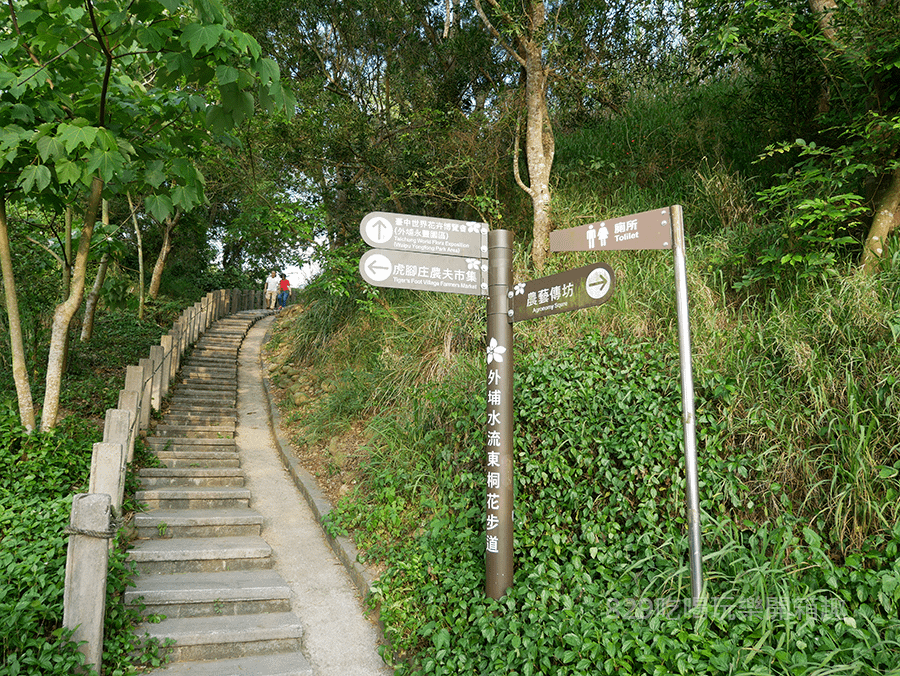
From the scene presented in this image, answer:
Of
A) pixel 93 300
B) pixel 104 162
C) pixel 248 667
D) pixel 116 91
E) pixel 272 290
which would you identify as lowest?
pixel 248 667

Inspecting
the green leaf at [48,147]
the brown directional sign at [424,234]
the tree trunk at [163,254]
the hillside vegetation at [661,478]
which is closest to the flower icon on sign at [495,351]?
the brown directional sign at [424,234]

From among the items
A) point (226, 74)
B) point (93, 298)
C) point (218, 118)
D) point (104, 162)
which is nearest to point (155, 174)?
point (104, 162)

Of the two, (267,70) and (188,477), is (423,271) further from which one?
(188,477)

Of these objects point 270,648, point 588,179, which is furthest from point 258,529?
point 588,179

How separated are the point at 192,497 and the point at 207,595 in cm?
169

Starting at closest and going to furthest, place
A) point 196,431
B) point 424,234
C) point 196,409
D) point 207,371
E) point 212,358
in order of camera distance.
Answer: point 424,234, point 196,431, point 196,409, point 207,371, point 212,358

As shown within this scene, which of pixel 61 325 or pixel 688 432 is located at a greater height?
pixel 61 325

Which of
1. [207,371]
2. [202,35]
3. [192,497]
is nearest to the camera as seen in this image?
[202,35]

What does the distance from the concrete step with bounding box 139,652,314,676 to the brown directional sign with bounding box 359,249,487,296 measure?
2.75 m

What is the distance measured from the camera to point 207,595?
14.5ft

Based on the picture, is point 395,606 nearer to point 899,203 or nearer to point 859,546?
point 859,546

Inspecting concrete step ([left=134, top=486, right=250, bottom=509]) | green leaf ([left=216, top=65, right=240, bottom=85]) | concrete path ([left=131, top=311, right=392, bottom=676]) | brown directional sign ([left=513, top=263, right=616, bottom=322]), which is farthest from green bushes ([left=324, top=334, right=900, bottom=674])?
green leaf ([left=216, top=65, right=240, bottom=85])

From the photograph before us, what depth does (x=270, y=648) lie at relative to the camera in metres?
4.11

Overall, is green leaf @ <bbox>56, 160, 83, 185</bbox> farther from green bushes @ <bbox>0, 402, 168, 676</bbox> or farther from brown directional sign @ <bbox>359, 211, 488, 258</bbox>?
green bushes @ <bbox>0, 402, 168, 676</bbox>
